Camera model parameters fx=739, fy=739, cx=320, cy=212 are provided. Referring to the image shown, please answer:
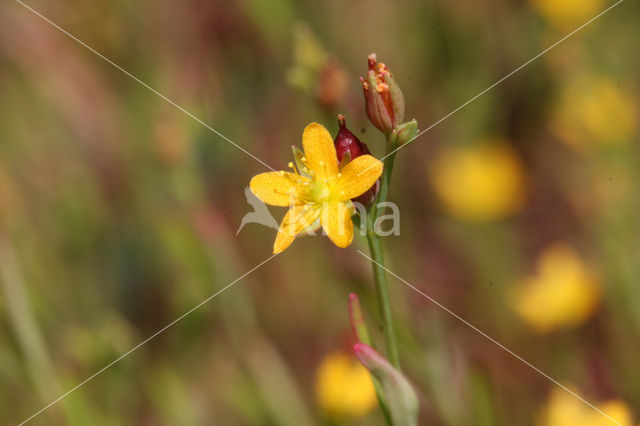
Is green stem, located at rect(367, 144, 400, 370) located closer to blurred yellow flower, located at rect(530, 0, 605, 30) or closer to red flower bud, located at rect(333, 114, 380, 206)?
red flower bud, located at rect(333, 114, 380, 206)

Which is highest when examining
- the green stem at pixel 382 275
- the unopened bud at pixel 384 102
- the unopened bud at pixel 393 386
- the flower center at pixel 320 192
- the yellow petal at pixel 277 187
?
the unopened bud at pixel 384 102

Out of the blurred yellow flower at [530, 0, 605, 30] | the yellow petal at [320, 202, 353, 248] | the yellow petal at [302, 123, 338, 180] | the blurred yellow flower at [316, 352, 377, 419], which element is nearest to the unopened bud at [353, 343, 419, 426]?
the yellow petal at [320, 202, 353, 248]

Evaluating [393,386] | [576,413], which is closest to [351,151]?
[393,386]

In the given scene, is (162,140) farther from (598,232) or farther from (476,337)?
(598,232)

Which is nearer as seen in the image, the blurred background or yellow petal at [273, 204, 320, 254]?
yellow petal at [273, 204, 320, 254]

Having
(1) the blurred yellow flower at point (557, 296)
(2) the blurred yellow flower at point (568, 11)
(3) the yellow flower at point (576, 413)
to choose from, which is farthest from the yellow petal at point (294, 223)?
(2) the blurred yellow flower at point (568, 11)

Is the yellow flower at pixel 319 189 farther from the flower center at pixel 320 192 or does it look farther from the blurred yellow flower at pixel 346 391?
the blurred yellow flower at pixel 346 391

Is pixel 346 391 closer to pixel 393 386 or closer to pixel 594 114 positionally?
pixel 393 386
